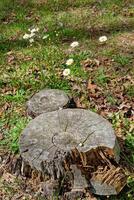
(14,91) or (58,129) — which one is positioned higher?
(58,129)

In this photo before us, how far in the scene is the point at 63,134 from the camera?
4363mm

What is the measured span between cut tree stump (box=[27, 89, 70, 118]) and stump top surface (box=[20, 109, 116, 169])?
0.44 meters

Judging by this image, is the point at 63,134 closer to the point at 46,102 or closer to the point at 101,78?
the point at 46,102

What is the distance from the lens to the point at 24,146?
4.34 metres

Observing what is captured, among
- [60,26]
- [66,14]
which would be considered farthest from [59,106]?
[66,14]

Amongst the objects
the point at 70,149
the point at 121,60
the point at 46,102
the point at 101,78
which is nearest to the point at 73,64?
the point at 101,78

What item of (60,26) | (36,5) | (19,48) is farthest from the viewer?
(36,5)

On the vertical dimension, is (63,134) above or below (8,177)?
above

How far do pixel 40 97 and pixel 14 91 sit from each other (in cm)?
91

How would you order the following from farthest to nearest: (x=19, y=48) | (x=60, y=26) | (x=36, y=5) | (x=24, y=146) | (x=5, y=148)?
(x=36, y=5)
(x=60, y=26)
(x=19, y=48)
(x=5, y=148)
(x=24, y=146)

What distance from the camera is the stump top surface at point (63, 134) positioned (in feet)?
13.9

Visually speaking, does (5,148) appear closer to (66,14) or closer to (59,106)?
(59,106)

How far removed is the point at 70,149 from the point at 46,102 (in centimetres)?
117

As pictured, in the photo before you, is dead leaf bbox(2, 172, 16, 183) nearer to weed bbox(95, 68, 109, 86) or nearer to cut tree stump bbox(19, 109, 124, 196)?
cut tree stump bbox(19, 109, 124, 196)
